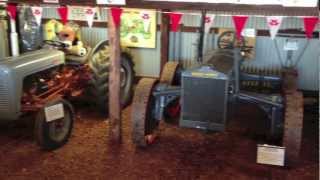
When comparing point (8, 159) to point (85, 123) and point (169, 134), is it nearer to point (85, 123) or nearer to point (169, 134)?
point (85, 123)

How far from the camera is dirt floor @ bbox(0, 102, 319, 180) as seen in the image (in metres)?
3.37

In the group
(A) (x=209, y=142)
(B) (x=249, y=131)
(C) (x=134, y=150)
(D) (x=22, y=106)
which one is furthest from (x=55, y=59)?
(B) (x=249, y=131)

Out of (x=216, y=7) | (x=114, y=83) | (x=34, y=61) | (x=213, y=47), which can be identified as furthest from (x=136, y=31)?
(x=216, y=7)

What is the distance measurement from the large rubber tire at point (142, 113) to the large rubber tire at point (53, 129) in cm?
64

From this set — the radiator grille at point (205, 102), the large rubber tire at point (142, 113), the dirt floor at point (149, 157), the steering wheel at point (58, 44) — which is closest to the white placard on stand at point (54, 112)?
the dirt floor at point (149, 157)

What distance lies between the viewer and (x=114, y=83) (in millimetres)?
3830

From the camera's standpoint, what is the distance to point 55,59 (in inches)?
175

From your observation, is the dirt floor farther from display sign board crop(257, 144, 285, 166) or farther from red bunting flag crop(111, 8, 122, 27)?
red bunting flag crop(111, 8, 122, 27)

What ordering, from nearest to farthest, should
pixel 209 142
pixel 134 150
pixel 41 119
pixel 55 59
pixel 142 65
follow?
pixel 41 119, pixel 134 150, pixel 209 142, pixel 55 59, pixel 142 65

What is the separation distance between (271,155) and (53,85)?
7.78 ft

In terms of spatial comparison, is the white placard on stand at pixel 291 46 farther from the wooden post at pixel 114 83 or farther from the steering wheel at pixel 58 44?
the steering wheel at pixel 58 44

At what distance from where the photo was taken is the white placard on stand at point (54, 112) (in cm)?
359

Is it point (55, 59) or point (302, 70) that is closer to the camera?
point (55, 59)

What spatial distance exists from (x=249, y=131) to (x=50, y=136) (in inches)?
83.0
